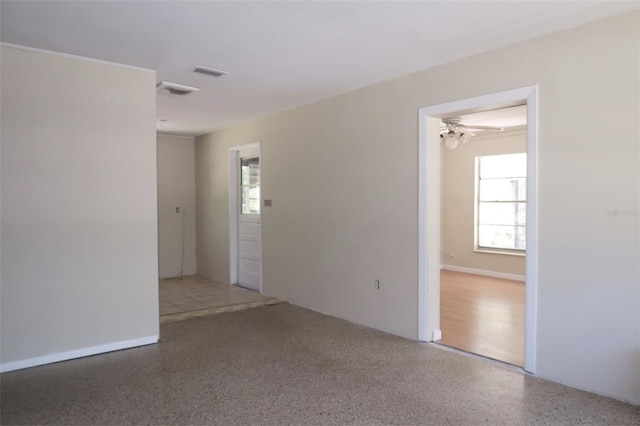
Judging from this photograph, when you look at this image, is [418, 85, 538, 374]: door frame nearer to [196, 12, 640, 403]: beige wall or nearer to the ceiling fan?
[196, 12, 640, 403]: beige wall

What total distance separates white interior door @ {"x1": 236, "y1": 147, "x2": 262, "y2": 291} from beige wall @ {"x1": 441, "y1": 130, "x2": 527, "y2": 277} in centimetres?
375

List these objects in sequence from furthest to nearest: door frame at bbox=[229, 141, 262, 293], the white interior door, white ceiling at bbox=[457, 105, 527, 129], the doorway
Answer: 1. door frame at bbox=[229, 141, 262, 293]
2. the white interior door
3. the doorway
4. white ceiling at bbox=[457, 105, 527, 129]

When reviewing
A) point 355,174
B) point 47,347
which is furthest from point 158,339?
point 355,174

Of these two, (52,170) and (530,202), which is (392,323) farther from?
(52,170)

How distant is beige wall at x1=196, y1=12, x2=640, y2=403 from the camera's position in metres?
2.68

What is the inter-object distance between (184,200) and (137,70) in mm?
3835

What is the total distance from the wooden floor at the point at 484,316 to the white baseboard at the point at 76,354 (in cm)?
266

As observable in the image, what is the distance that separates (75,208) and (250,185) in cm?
308

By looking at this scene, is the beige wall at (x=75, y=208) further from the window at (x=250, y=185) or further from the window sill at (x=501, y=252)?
the window sill at (x=501, y=252)

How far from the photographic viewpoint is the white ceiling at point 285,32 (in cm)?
257

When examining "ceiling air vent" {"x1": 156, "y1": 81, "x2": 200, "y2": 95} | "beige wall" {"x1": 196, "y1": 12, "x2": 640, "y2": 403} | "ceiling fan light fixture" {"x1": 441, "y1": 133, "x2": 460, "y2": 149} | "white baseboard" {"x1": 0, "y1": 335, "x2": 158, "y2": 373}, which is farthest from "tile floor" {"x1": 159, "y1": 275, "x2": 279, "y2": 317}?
"ceiling fan light fixture" {"x1": 441, "y1": 133, "x2": 460, "y2": 149}

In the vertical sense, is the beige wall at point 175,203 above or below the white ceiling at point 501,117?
below

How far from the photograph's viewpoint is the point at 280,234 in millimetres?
5512

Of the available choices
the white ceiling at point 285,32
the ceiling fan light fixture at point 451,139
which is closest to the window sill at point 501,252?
the ceiling fan light fixture at point 451,139
